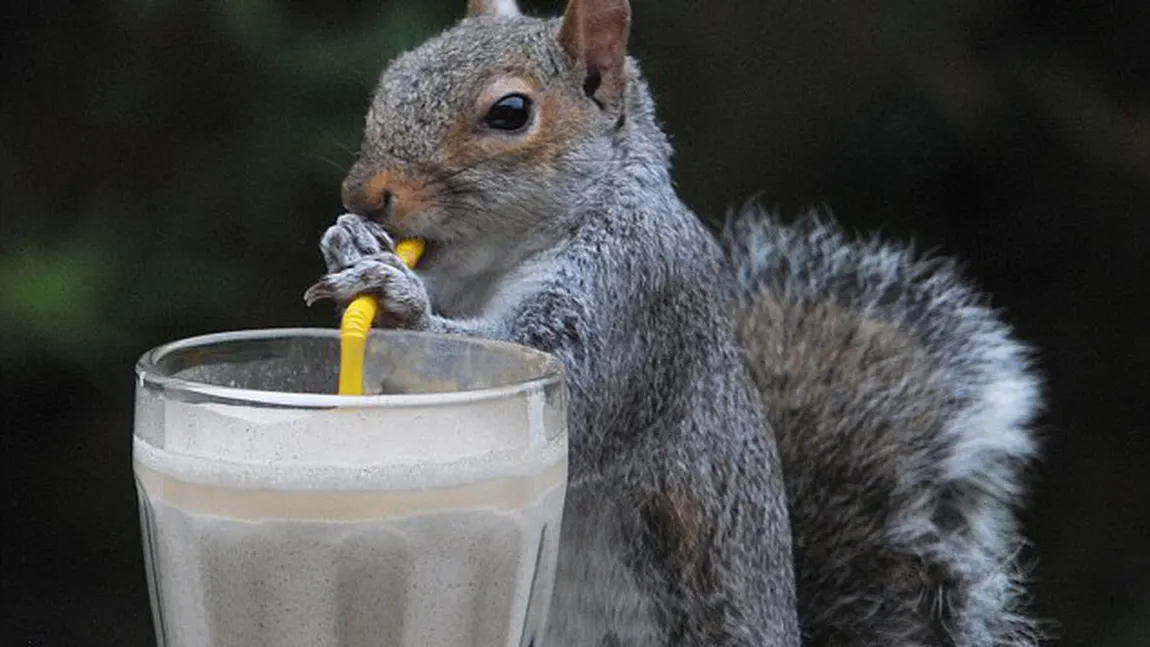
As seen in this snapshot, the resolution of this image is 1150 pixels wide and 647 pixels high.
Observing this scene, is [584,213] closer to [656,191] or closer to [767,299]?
[656,191]

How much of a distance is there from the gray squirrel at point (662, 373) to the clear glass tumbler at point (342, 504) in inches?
4.7

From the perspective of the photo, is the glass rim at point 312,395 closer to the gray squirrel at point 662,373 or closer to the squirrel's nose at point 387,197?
the gray squirrel at point 662,373

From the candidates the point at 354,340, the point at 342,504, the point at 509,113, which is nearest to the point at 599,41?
the point at 509,113

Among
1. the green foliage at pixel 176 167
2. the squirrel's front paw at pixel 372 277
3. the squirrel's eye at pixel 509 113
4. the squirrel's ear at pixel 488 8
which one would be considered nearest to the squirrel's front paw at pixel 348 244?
the squirrel's front paw at pixel 372 277

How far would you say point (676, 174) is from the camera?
1318 millimetres

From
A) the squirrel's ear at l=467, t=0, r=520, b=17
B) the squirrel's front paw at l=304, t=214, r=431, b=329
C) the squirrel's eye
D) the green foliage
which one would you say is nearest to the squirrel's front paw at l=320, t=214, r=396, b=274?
the squirrel's front paw at l=304, t=214, r=431, b=329

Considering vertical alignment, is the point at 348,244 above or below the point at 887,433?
above

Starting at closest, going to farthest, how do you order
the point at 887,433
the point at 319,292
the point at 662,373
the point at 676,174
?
the point at 319,292 < the point at 662,373 < the point at 887,433 < the point at 676,174

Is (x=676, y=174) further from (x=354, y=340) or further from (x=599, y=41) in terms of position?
(x=354, y=340)

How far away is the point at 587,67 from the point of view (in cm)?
89

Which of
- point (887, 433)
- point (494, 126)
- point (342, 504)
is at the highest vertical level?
point (494, 126)

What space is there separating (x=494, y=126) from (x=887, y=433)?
47 cm

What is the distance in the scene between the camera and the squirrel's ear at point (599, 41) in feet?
2.84

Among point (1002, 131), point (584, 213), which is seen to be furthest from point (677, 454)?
point (1002, 131)
